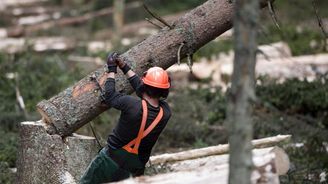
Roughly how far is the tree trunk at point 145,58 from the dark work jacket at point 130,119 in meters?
0.47

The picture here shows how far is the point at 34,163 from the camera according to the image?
7.41m

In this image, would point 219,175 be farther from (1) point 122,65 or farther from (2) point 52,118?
(2) point 52,118

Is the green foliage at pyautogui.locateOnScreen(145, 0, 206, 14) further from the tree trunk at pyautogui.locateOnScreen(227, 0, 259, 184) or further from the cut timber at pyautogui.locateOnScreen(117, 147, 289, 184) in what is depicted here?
the tree trunk at pyautogui.locateOnScreen(227, 0, 259, 184)

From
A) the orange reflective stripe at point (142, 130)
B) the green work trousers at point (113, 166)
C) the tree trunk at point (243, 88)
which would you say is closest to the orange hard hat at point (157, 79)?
the orange reflective stripe at point (142, 130)

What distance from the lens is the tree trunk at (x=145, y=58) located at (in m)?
7.33

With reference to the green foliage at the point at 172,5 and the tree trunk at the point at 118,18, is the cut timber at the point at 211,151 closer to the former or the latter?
the tree trunk at the point at 118,18

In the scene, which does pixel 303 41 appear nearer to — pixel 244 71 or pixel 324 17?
pixel 324 17

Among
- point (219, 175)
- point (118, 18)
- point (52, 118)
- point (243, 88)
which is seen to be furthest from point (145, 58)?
point (118, 18)

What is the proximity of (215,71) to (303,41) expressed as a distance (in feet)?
11.8

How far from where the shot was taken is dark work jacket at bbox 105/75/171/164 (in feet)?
21.4

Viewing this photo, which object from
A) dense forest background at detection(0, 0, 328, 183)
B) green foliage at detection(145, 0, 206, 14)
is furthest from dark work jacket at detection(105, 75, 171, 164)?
green foliage at detection(145, 0, 206, 14)

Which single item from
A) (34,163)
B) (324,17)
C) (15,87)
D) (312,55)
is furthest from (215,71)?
(34,163)

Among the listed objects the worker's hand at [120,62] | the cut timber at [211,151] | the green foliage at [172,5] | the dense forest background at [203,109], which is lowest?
the green foliage at [172,5]

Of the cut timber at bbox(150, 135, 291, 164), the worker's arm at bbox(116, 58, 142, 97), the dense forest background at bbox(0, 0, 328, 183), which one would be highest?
the worker's arm at bbox(116, 58, 142, 97)
